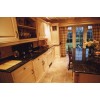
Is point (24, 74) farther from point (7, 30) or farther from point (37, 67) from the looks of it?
point (7, 30)

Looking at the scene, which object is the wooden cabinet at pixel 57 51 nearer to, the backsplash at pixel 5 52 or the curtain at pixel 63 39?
the curtain at pixel 63 39

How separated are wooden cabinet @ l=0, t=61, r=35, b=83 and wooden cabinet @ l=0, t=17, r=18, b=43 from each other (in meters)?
0.53

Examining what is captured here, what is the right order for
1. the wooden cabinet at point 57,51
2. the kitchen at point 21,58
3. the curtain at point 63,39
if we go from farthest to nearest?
the curtain at point 63,39 → the wooden cabinet at point 57,51 → the kitchen at point 21,58

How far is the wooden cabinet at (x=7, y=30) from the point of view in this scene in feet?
4.56

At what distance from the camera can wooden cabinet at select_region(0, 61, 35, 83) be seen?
1357 millimetres

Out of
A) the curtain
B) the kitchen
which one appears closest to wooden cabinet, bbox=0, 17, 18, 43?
the kitchen

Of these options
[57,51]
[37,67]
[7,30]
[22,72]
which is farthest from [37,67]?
[57,51]

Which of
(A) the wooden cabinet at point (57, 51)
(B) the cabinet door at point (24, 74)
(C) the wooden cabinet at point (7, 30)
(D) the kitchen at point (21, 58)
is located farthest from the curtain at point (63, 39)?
(C) the wooden cabinet at point (7, 30)

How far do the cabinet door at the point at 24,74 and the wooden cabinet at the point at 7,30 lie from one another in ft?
1.77
